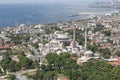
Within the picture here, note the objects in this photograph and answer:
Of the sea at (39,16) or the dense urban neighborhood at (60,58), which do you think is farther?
the sea at (39,16)

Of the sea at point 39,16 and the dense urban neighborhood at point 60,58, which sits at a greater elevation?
the dense urban neighborhood at point 60,58

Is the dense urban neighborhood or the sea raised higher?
the dense urban neighborhood

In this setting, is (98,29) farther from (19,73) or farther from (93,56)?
(19,73)

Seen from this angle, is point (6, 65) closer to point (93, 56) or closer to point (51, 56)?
point (51, 56)

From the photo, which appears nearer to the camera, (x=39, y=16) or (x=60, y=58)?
(x=60, y=58)

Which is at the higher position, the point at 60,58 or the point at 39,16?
the point at 60,58

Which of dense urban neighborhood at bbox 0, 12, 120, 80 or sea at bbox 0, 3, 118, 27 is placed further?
sea at bbox 0, 3, 118, 27

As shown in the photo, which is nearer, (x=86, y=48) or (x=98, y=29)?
(x=86, y=48)

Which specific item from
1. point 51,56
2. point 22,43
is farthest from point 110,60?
point 22,43

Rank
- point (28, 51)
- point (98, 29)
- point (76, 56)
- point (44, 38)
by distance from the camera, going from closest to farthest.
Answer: point (76, 56) < point (28, 51) < point (44, 38) < point (98, 29)

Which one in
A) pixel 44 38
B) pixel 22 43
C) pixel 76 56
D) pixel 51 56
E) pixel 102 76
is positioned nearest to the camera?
pixel 102 76
